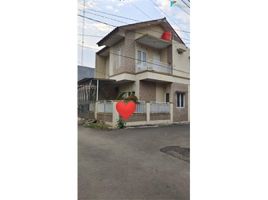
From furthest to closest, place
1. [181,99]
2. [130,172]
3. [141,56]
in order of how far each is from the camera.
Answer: [141,56], [181,99], [130,172]

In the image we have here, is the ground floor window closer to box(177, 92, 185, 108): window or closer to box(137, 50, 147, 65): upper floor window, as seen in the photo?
box(177, 92, 185, 108): window

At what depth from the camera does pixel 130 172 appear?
1.10 meters

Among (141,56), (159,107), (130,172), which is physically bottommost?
(130,172)

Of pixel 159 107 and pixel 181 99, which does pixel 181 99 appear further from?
pixel 159 107

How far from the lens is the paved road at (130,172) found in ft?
2.67

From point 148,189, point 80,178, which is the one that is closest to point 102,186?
point 80,178

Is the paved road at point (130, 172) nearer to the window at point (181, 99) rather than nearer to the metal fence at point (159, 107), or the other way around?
the window at point (181, 99)

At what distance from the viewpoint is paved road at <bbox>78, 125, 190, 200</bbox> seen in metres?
0.81

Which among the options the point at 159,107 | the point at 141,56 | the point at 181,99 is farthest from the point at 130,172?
the point at 141,56

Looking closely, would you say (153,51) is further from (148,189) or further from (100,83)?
(148,189)

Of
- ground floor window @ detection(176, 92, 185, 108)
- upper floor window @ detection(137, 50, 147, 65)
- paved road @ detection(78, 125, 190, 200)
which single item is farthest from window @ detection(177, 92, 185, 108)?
upper floor window @ detection(137, 50, 147, 65)
